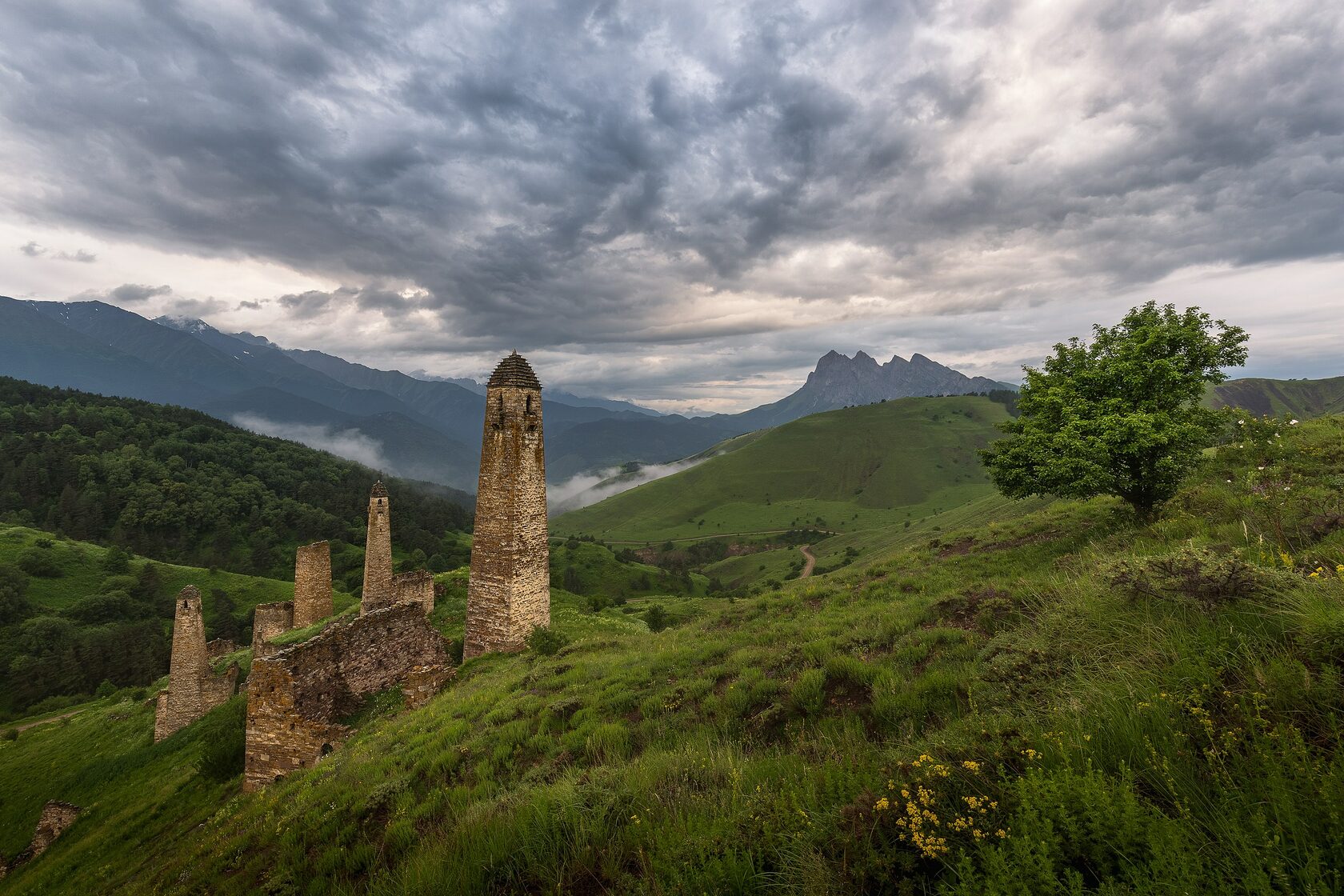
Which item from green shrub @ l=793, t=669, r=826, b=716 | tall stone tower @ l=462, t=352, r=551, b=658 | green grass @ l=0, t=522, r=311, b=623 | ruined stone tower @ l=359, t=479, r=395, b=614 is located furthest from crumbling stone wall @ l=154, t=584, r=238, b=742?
green grass @ l=0, t=522, r=311, b=623

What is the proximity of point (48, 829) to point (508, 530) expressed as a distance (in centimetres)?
1799

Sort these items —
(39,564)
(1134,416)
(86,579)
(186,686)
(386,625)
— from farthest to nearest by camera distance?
1. (86,579)
2. (39,564)
3. (186,686)
4. (386,625)
5. (1134,416)

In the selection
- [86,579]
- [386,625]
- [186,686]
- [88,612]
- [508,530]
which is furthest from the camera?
[86,579]

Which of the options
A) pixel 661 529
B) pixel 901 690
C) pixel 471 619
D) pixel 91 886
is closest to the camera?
pixel 901 690

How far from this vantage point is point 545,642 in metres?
15.9

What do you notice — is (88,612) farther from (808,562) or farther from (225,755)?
(808,562)

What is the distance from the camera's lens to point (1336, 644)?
3615 mm

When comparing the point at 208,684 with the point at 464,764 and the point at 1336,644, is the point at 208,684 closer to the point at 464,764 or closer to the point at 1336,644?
the point at 464,764

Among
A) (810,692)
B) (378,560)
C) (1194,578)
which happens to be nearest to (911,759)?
(810,692)

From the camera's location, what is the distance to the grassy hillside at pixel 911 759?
283 cm

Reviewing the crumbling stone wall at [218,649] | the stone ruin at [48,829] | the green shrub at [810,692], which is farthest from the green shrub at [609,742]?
the crumbling stone wall at [218,649]

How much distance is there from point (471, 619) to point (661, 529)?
6924 inches

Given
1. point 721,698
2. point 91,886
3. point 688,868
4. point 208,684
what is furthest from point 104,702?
point 688,868

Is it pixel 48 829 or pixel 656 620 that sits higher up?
pixel 656 620
